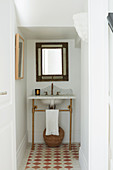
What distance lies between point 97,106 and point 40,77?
9.16 feet

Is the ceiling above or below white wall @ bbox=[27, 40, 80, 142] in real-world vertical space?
above

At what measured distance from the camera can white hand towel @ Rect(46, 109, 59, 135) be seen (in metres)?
3.81

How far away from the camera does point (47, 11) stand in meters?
3.12

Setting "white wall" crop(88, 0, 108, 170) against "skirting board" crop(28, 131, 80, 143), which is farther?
"skirting board" crop(28, 131, 80, 143)

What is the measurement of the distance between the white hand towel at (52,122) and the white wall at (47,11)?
1446 millimetres

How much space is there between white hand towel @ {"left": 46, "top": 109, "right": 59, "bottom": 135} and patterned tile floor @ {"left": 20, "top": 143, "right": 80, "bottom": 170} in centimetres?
33

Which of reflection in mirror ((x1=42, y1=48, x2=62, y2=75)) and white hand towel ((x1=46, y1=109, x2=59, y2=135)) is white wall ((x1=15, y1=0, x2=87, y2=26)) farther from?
white hand towel ((x1=46, y1=109, x2=59, y2=135))

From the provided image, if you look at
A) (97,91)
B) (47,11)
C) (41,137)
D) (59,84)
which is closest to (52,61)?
(59,84)

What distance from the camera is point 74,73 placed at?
14.4 feet

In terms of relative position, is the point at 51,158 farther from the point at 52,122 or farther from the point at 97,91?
the point at 97,91

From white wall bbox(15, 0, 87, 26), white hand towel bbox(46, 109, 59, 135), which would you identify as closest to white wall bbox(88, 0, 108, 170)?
white wall bbox(15, 0, 87, 26)
